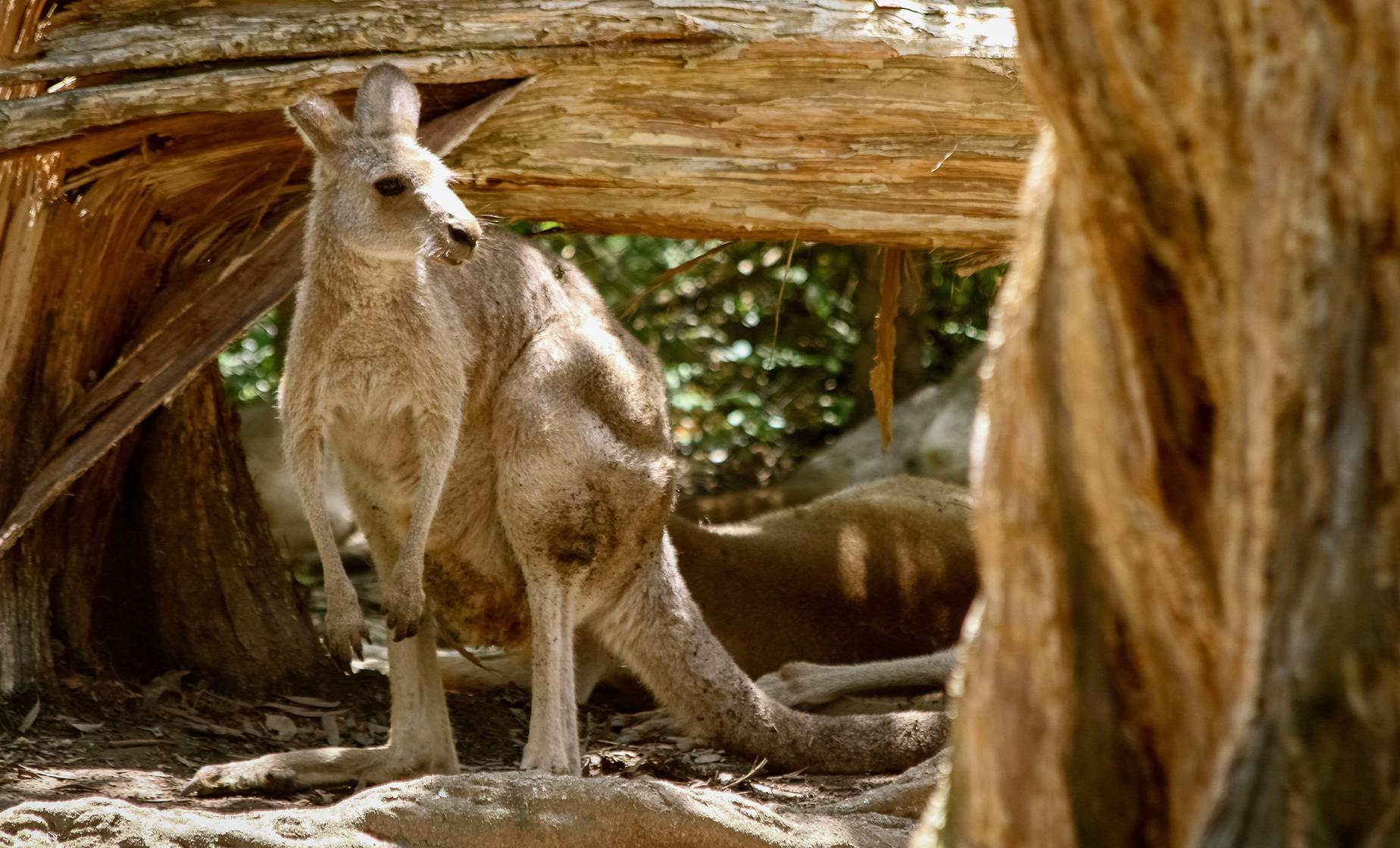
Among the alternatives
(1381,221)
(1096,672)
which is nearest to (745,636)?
(1096,672)

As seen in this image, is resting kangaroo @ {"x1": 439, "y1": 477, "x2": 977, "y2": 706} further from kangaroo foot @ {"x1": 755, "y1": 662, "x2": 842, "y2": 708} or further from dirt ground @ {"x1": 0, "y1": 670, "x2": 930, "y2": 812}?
dirt ground @ {"x1": 0, "y1": 670, "x2": 930, "y2": 812}

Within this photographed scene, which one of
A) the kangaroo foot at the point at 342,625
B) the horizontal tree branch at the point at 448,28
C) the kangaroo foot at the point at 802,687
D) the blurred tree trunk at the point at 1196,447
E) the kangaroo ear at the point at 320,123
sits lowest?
the kangaroo foot at the point at 802,687

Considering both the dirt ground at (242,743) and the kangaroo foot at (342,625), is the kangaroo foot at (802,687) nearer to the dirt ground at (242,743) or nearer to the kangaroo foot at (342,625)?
the dirt ground at (242,743)

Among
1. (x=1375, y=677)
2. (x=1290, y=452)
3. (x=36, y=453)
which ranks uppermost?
(x=1290, y=452)

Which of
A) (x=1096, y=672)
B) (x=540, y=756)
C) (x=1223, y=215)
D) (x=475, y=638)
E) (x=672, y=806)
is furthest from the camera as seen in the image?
(x=475, y=638)

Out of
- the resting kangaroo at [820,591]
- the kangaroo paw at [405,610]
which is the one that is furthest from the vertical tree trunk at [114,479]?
the kangaroo paw at [405,610]

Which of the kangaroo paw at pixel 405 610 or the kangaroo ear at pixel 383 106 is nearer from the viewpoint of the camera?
the kangaroo ear at pixel 383 106

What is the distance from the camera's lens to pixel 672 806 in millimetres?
4109

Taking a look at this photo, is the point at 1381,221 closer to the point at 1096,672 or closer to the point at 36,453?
the point at 1096,672

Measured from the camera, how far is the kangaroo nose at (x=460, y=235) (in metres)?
4.26

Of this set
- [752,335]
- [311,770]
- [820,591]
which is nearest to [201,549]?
[311,770]

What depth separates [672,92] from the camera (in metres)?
5.13

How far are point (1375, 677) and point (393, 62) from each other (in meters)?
3.85

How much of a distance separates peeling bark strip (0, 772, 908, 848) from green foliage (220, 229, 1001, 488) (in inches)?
194
